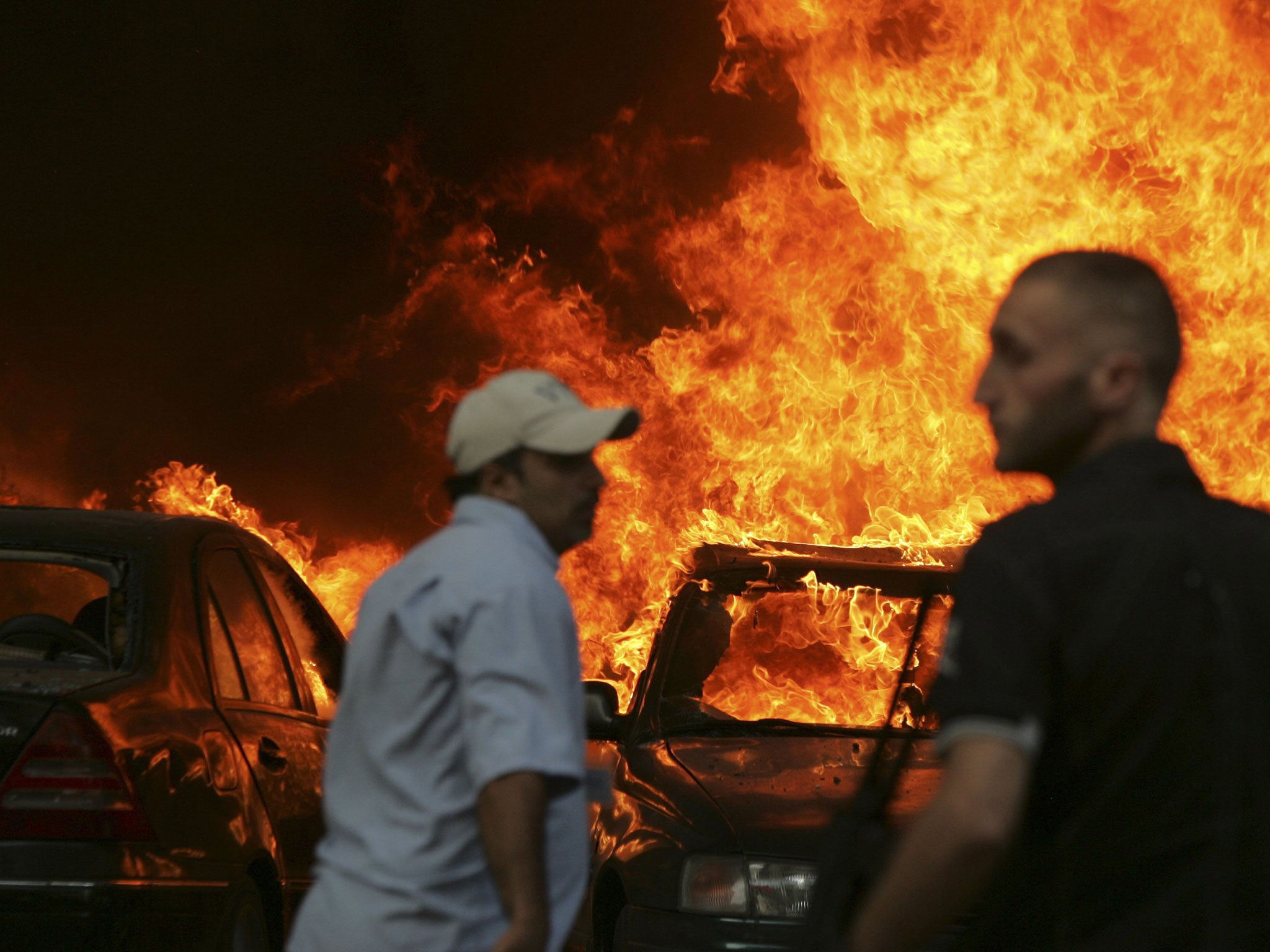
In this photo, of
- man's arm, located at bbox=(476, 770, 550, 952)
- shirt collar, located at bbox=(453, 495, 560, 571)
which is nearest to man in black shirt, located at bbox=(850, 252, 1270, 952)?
man's arm, located at bbox=(476, 770, 550, 952)

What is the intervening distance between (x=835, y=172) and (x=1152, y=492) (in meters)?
15.3

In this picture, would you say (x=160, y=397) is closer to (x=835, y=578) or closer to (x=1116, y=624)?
(x=835, y=578)

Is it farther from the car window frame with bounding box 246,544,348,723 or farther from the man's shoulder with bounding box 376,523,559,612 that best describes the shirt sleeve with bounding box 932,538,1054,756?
the car window frame with bounding box 246,544,348,723

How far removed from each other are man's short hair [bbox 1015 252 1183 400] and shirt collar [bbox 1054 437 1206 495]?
0.08 meters

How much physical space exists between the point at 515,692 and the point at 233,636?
3581 mm

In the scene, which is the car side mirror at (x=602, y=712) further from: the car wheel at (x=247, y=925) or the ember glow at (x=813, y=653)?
the car wheel at (x=247, y=925)

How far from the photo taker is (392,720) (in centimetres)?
274

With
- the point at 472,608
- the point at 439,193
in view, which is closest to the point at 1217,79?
the point at 439,193

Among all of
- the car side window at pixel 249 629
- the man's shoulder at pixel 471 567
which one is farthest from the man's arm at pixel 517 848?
the car side window at pixel 249 629

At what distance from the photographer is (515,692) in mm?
2639

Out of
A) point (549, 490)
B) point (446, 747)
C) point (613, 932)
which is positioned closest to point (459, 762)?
point (446, 747)

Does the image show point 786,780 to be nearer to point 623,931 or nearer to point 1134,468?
point 623,931

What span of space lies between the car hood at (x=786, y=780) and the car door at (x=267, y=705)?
4.40 feet

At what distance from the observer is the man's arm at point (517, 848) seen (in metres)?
2.61
